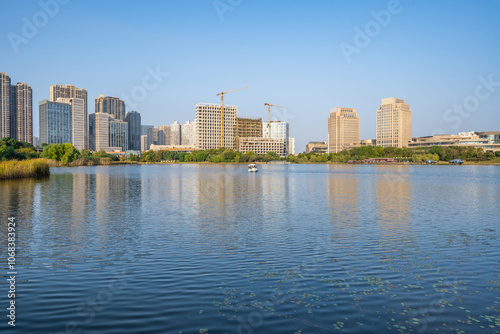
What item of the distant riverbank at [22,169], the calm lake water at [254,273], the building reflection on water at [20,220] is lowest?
the calm lake water at [254,273]

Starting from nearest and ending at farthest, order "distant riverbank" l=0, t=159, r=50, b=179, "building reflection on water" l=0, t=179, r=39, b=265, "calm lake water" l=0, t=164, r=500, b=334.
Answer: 1. "calm lake water" l=0, t=164, r=500, b=334
2. "building reflection on water" l=0, t=179, r=39, b=265
3. "distant riverbank" l=0, t=159, r=50, b=179

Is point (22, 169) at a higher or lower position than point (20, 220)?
higher

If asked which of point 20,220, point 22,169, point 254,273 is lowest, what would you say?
point 254,273

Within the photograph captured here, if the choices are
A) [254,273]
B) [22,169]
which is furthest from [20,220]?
[22,169]

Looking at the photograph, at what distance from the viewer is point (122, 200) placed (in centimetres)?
4688

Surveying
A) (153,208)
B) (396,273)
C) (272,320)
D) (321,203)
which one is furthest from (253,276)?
(321,203)

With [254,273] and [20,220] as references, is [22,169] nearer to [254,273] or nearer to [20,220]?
[20,220]

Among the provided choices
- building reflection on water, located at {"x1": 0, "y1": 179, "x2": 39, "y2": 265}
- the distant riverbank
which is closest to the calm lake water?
building reflection on water, located at {"x1": 0, "y1": 179, "x2": 39, "y2": 265}

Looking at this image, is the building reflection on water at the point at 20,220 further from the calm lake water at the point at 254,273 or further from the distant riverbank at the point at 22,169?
the distant riverbank at the point at 22,169

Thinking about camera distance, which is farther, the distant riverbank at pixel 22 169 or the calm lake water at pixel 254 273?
the distant riverbank at pixel 22 169

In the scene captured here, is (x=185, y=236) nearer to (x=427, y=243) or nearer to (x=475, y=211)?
(x=427, y=243)

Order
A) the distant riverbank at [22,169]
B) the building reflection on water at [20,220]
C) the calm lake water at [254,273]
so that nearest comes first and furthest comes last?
the calm lake water at [254,273], the building reflection on water at [20,220], the distant riverbank at [22,169]

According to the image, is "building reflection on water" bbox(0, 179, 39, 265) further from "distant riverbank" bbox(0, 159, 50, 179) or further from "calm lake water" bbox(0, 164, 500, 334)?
"distant riverbank" bbox(0, 159, 50, 179)

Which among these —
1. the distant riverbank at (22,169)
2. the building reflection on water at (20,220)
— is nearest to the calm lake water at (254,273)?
the building reflection on water at (20,220)
